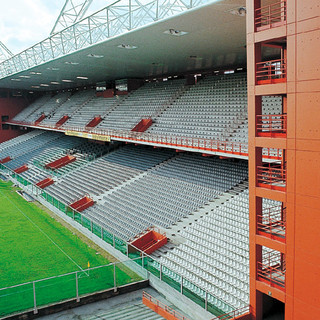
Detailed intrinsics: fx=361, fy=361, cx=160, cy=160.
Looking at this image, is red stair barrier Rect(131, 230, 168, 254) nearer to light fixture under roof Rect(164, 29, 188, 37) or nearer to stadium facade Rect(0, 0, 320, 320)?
stadium facade Rect(0, 0, 320, 320)

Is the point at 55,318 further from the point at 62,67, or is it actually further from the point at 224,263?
the point at 62,67

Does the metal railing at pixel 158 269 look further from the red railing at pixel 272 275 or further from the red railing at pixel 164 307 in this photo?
the red railing at pixel 272 275

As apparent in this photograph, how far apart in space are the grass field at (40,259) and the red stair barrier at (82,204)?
4.11 feet

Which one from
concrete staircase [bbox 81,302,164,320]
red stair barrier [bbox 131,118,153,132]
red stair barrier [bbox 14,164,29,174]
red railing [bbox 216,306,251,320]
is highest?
red stair barrier [bbox 131,118,153,132]

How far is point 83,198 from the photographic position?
20.7 metres

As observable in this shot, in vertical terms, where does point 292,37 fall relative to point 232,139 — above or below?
above

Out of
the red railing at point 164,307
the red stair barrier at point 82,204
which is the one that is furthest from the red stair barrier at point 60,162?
the red railing at point 164,307

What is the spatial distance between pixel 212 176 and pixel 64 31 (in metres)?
12.0

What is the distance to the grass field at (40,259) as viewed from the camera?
406 inches

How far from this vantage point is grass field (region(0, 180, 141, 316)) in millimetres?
10302

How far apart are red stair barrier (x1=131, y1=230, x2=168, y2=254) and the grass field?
5.13 ft

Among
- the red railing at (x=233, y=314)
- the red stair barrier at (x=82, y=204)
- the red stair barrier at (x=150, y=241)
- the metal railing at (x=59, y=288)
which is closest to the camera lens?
the red railing at (x=233, y=314)

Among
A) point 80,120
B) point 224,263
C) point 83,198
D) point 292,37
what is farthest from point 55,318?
point 80,120

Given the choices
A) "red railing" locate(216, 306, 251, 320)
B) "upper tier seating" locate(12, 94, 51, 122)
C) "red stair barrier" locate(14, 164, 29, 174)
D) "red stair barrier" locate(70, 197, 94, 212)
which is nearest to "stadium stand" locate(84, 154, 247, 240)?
"red stair barrier" locate(70, 197, 94, 212)
